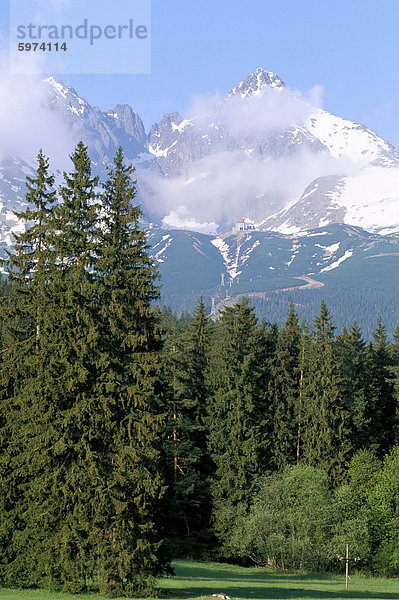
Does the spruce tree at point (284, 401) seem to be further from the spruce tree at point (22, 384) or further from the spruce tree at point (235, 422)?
the spruce tree at point (22, 384)

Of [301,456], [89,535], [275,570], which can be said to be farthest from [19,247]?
[301,456]

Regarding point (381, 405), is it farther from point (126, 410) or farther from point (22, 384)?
point (22, 384)

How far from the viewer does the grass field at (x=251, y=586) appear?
112 ft

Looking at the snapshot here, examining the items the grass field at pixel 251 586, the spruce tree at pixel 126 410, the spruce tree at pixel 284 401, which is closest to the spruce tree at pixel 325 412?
the spruce tree at pixel 284 401

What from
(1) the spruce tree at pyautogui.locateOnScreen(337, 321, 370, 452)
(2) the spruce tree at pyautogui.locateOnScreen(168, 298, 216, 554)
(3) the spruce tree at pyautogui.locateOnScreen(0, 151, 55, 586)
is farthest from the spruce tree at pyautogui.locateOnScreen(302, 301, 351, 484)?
(3) the spruce tree at pyautogui.locateOnScreen(0, 151, 55, 586)

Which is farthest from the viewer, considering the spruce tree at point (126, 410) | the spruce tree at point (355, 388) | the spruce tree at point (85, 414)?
the spruce tree at point (355, 388)

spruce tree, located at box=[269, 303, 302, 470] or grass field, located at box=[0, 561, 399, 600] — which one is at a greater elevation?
spruce tree, located at box=[269, 303, 302, 470]

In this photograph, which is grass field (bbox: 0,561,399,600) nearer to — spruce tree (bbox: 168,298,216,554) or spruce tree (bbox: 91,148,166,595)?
spruce tree (bbox: 91,148,166,595)

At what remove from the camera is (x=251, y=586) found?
46.4 metres

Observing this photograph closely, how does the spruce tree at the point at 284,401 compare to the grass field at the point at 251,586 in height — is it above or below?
above

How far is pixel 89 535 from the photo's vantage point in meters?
31.8

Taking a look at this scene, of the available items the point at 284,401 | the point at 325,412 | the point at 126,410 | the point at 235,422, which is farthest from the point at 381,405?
the point at 126,410

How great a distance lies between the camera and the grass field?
3411 centimetres

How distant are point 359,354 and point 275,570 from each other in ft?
83.0
